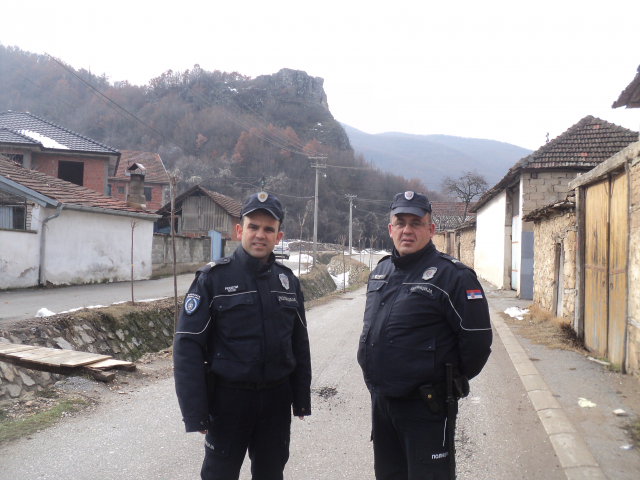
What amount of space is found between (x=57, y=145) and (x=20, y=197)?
11131mm

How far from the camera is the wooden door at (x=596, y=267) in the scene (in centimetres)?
649

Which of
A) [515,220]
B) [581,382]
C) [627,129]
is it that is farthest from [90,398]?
[627,129]

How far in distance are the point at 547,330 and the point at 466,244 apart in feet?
69.3

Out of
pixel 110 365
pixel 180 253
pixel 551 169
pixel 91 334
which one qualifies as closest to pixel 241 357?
pixel 110 365

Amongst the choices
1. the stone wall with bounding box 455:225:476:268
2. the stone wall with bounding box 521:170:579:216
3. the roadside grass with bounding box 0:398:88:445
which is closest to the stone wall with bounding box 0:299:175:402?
the roadside grass with bounding box 0:398:88:445

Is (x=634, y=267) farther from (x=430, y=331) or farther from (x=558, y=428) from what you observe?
(x=430, y=331)

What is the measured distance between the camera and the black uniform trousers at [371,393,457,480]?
2330mm

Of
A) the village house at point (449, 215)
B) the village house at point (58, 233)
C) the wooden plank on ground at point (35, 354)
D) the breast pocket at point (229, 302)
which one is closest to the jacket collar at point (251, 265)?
the breast pocket at point (229, 302)

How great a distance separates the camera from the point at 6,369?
17.4 ft

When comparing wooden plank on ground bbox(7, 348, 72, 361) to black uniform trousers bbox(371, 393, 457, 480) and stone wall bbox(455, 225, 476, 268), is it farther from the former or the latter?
stone wall bbox(455, 225, 476, 268)

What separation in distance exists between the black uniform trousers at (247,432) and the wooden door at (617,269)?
4991 mm

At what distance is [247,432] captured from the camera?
239 cm

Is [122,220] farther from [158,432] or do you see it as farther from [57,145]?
[158,432]

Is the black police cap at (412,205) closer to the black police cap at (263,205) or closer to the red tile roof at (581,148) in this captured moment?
the black police cap at (263,205)
